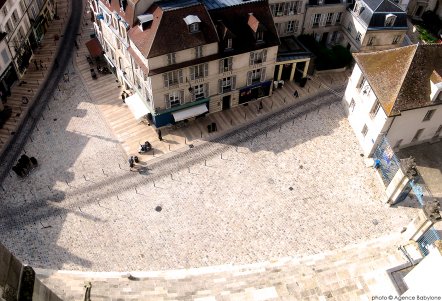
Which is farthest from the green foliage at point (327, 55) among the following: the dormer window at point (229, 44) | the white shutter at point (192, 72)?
the white shutter at point (192, 72)

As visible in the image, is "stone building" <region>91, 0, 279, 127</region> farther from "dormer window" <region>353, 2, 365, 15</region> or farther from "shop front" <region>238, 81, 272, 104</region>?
"dormer window" <region>353, 2, 365, 15</region>

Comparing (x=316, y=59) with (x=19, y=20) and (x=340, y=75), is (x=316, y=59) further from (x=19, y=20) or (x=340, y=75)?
(x=19, y=20)

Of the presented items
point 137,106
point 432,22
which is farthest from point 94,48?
point 432,22

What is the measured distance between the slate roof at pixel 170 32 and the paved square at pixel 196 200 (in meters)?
13.0

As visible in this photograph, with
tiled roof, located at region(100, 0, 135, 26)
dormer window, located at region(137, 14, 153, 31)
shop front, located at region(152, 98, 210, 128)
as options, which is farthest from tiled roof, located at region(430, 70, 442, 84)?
tiled roof, located at region(100, 0, 135, 26)

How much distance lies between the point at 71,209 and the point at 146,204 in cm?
833

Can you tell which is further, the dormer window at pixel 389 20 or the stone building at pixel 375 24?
the stone building at pixel 375 24

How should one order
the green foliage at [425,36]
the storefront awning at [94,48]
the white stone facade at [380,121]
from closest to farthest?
the white stone facade at [380,121] < the storefront awning at [94,48] < the green foliage at [425,36]

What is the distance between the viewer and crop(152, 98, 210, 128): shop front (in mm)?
53094

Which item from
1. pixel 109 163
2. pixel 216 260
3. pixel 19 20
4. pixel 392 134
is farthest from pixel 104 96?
A: pixel 392 134

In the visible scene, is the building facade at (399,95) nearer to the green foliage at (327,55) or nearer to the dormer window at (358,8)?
the green foliage at (327,55)

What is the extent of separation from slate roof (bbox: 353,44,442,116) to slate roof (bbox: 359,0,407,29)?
40.0ft

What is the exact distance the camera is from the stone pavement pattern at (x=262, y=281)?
124 feet

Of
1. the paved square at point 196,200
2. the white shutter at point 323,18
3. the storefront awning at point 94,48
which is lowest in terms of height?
the paved square at point 196,200
